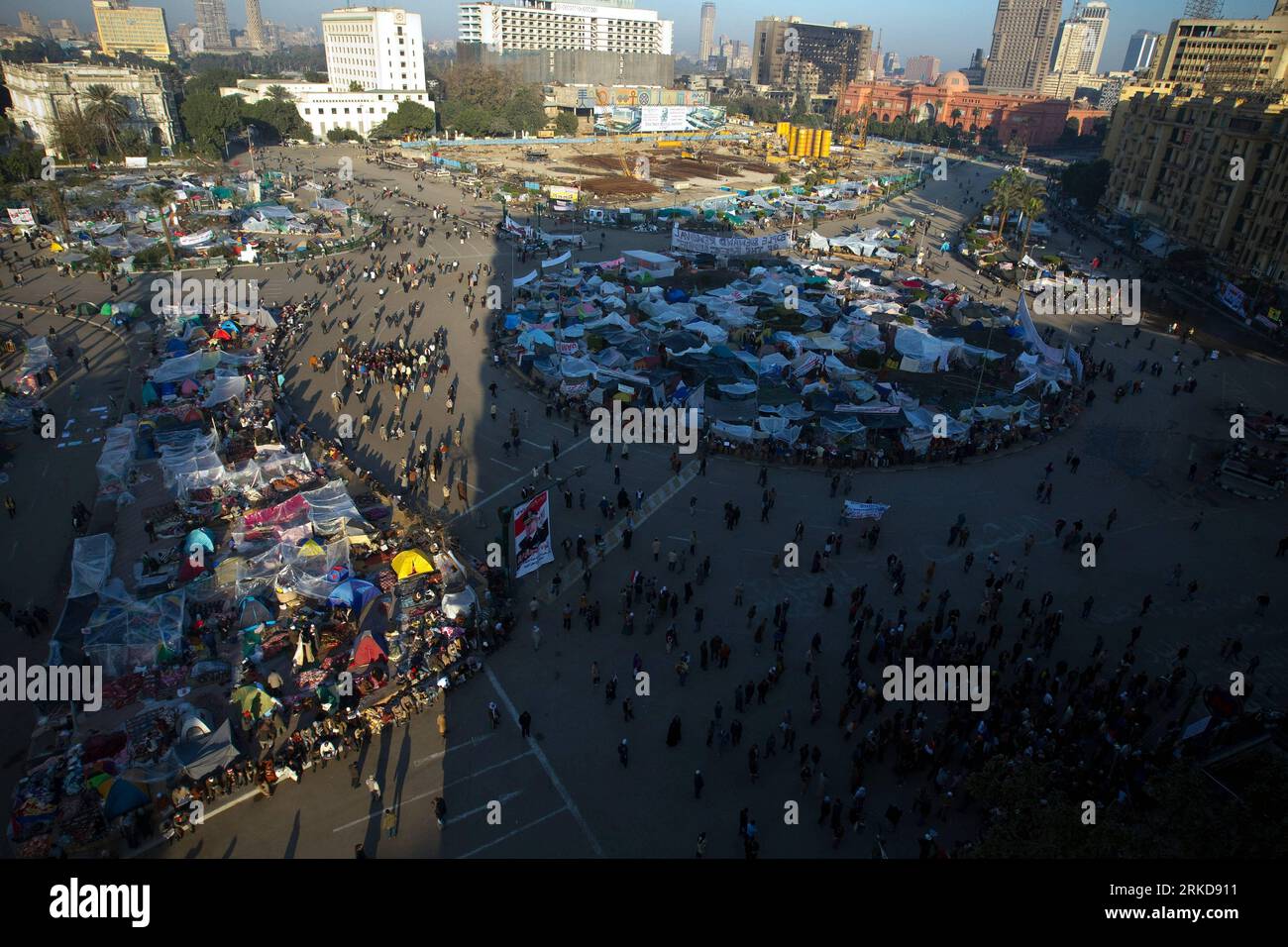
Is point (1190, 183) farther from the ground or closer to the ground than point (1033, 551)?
farther from the ground

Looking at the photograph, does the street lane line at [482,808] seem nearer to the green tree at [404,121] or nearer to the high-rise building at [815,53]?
the green tree at [404,121]

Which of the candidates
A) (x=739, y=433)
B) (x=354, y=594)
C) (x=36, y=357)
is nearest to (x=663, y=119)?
(x=36, y=357)

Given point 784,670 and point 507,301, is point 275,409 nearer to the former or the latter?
point 507,301

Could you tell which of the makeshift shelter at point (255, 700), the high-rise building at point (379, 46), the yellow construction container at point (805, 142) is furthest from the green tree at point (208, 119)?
the makeshift shelter at point (255, 700)

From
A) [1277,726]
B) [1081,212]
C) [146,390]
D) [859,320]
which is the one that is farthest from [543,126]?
[1277,726]

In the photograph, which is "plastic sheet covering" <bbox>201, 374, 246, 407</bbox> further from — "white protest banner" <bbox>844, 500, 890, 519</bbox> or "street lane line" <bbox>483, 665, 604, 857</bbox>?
"white protest banner" <bbox>844, 500, 890, 519</bbox>

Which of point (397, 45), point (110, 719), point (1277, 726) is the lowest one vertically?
point (110, 719)

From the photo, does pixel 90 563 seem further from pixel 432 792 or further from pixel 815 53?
pixel 815 53

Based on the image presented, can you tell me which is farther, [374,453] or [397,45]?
[397,45]
